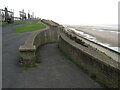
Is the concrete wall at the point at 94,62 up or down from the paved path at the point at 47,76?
up

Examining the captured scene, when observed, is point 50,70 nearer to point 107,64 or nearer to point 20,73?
point 20,73

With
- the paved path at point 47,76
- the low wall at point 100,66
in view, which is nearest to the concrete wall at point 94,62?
the low wall at point 100,66

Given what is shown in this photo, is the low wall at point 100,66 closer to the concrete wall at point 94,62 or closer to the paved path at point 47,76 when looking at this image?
the concrete wall at point 94,62

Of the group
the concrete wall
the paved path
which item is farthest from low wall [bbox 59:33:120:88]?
the paved path

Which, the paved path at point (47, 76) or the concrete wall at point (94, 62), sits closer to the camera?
the concrete wall at point (94, 62)

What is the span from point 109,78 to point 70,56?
583 centimetres

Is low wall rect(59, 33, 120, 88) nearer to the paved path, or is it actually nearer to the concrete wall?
the concrete wall

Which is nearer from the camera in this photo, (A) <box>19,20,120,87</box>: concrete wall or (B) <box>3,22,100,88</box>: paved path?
(A) <box>19,20,120,87</box>: concrete wall

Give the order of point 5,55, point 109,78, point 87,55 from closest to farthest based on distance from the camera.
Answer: point 109,78, point 87,55, point 5,55

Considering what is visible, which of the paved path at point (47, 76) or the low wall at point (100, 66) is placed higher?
the low wall at point (100, 66)

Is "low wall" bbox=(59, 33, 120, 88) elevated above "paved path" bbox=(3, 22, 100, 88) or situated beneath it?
elevated above

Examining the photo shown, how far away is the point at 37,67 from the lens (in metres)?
11.2

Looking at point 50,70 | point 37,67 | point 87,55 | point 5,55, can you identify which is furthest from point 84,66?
point 5,55

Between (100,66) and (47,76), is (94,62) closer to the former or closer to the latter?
(100,66)
